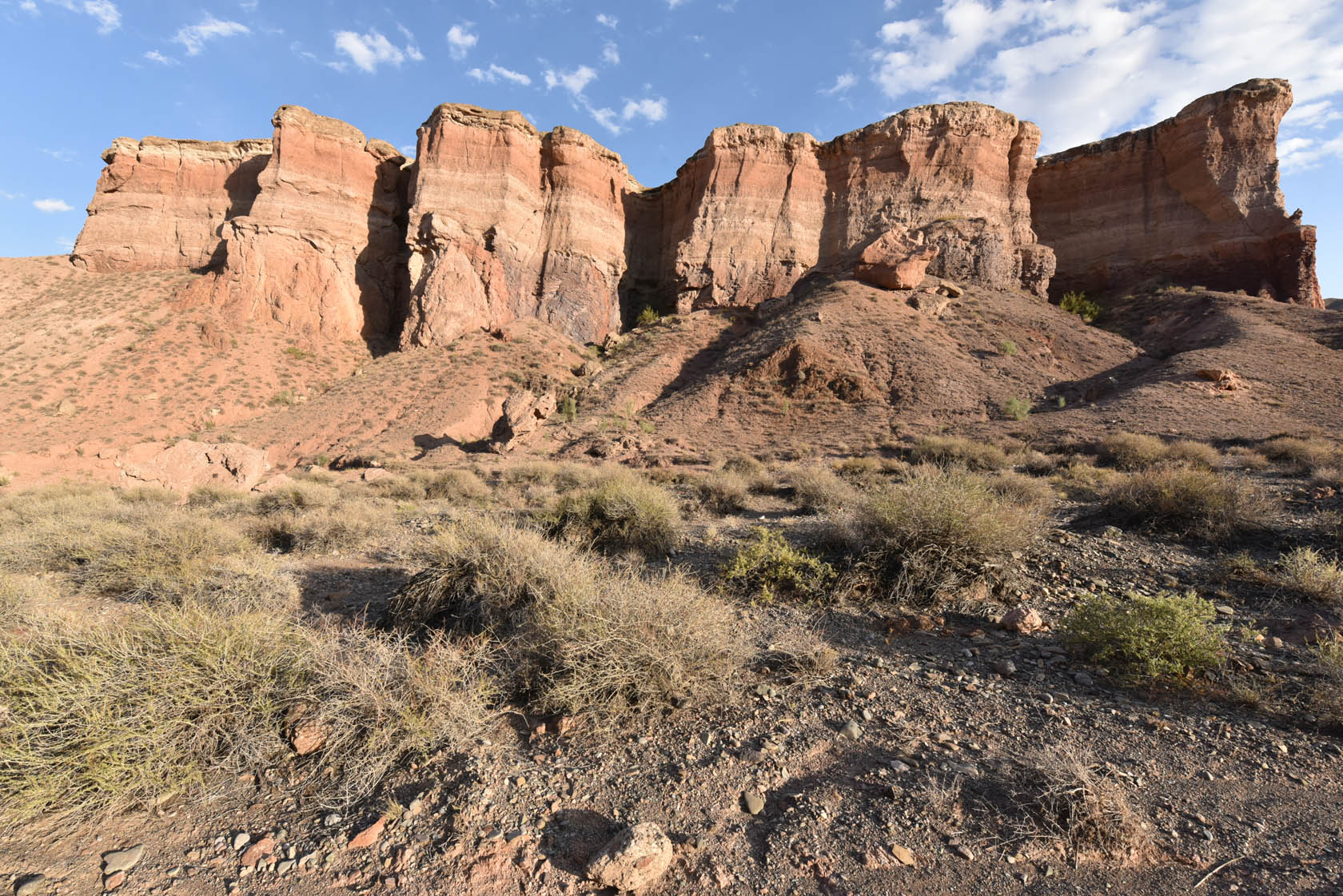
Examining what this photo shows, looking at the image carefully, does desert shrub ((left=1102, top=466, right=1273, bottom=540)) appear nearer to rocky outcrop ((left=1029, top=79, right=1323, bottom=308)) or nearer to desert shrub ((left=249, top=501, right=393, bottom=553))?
desert shrub ((left=249, top=501, right=393, bottom=553))

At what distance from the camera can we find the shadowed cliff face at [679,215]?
26.3m

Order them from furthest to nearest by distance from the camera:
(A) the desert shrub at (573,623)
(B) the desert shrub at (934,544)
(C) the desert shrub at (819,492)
→ 1. (C) the desert shrub at (819,492)
2. (B) the desert shrub at (934,544)
3. (A) the desert shrub at (573,623)

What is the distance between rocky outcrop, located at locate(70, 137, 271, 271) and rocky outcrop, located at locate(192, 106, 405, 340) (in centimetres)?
559

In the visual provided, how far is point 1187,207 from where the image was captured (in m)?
27.2

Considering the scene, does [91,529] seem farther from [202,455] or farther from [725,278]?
[725,278]

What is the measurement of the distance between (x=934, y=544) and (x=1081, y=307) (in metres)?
29.2

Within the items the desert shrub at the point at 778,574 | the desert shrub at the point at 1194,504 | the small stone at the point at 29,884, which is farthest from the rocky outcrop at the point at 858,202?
the small stone at the point at 29,884

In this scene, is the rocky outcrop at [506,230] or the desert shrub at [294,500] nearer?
the desert shrub at [294,500]

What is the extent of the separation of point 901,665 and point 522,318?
2735cm

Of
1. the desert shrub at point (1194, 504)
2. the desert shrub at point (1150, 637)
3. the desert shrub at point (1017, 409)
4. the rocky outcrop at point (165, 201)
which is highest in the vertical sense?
the rocky outcrop at point (165, 201)

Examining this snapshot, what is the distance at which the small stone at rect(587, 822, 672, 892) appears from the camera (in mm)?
2125

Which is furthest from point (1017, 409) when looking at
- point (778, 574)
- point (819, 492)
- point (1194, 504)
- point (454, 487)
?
point (454, 487)

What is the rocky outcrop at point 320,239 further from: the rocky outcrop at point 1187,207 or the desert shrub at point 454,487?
the rocky outcrop at point 1187,207

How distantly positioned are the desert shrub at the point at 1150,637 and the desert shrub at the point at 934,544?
1046 mm
